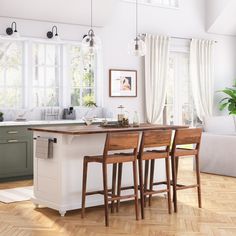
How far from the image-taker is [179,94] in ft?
34.1

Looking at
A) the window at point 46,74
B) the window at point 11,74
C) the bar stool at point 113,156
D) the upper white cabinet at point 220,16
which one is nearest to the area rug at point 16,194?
the bar stool at point 113,156

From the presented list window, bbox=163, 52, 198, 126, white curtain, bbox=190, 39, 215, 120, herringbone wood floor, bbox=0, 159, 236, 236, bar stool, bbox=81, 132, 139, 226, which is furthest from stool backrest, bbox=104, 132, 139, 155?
white curtain, bbox=190, 39, 215, 120

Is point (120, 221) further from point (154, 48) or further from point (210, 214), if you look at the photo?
point (154, 48)

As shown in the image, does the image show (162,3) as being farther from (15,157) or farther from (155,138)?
(155,138)

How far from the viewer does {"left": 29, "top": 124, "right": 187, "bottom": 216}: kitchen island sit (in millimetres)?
5344

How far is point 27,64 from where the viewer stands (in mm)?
8445

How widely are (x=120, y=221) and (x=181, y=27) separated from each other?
6.05 meters

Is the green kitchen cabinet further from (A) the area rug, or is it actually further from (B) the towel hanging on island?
(B) the towel hanging on island

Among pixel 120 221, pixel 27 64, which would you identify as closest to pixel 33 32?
pixel 27 64

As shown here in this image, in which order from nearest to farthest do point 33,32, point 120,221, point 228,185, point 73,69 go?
point 120,221 < point 228,185 < point 33,32 < point 73,69

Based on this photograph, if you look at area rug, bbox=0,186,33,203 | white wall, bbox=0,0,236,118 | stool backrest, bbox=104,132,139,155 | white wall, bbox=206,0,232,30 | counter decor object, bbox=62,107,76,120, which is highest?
white wall, bbox=206,0,232,30

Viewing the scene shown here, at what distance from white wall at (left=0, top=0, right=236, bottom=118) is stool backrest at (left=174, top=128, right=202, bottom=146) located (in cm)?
361

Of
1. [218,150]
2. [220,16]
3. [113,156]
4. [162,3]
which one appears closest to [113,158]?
[113,156]

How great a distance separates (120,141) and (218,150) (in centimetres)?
355
